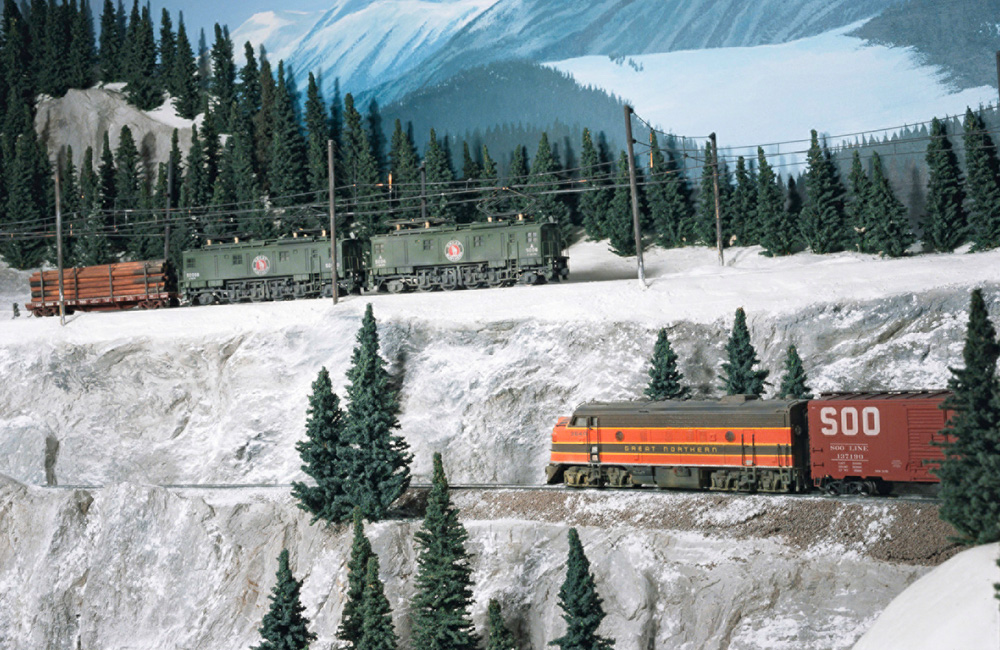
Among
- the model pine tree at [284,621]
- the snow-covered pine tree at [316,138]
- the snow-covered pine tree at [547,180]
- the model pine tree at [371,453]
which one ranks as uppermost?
the snow-covered pine tree at [316,138]

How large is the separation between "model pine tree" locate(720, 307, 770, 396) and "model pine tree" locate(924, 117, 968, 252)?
2384cm

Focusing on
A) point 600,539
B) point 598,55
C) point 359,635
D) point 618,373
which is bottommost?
point 359,635

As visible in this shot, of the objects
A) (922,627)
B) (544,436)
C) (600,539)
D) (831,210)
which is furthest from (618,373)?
(831,210)

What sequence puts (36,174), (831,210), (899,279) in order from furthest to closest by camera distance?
(36,174), (831,210), (899,279)

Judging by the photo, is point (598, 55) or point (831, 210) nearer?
point (831, 210)

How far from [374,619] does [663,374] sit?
15.4m

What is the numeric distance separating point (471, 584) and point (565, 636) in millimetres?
4179

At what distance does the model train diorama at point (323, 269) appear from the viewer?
4991 cm

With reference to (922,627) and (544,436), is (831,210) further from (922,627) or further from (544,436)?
(922,627)

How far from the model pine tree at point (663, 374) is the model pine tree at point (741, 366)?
1922 mm

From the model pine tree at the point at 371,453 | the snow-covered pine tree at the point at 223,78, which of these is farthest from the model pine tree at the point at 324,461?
the snow-covered pine tree at the point at 223,78

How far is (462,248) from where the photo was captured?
1987 inches

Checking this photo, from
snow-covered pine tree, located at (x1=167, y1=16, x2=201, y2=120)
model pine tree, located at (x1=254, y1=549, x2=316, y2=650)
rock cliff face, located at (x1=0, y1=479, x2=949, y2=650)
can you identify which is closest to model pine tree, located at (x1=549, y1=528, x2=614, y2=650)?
rock cliff face, located at (x1=0, y1=479, x2=949, y2=650)

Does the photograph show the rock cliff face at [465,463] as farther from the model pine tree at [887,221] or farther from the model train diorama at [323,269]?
the model pine tree at [887,221]
